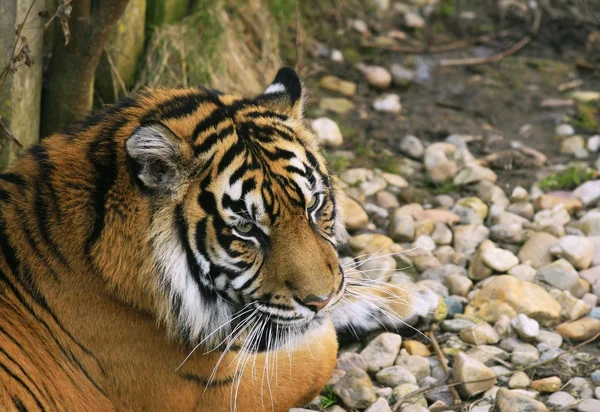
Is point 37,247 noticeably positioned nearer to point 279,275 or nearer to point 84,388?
point 84,388

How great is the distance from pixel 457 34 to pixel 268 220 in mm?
4211

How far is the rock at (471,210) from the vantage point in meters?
4.66

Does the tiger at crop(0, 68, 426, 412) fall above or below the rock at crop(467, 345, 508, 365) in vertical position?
above

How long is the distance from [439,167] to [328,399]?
2049 millimetres

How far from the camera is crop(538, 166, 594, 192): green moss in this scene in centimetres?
494

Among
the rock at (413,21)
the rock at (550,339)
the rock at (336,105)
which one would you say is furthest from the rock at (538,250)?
the rock at (413,21)

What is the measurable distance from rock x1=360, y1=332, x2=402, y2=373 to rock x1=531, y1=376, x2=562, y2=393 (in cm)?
60

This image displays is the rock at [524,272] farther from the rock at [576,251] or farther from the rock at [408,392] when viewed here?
the rock at [408,392]

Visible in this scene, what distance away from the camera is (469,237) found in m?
4.50

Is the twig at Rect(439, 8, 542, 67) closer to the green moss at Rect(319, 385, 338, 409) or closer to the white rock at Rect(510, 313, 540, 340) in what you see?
the white rock at Rect(510, 313, 540, 340)

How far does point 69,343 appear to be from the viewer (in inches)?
113

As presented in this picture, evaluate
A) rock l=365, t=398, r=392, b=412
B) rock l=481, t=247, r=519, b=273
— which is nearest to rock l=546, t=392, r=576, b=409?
rock l=365, t=398, r=392, b=412

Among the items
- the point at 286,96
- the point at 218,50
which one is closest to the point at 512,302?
the point at 286,96

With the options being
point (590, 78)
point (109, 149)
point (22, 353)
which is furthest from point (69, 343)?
point (590, 78)
